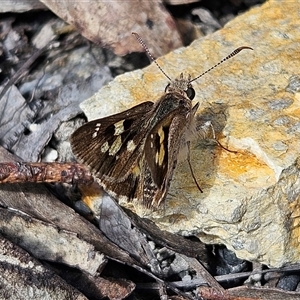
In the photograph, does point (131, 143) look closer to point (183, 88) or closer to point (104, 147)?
→ point (104, 147)

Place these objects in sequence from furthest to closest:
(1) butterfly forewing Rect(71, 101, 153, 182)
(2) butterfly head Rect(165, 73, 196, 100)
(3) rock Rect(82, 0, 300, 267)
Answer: (2) butterfly head Rect(165, 73, 196, 100) → (1) butterfly forewing Rect(71, 101, 153, 182) → (3) rock Rect(82, 0, 300, 267)

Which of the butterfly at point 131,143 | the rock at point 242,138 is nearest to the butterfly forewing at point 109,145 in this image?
the butterfly at point 131,143

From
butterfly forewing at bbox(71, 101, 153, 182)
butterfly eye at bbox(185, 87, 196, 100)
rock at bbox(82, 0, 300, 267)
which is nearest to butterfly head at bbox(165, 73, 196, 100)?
butterfly eye at bbox(185, 87, 196, 100)

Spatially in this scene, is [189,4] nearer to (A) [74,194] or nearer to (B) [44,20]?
(B) [44,20]

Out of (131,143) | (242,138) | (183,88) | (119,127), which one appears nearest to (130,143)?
(131,143)

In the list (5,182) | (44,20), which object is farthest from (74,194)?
(44,20)

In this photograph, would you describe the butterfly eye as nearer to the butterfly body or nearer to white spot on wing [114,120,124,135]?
the butterfly body
